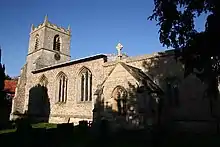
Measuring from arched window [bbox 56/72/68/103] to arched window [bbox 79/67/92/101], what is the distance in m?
2.71

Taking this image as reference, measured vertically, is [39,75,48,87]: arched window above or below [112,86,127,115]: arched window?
above

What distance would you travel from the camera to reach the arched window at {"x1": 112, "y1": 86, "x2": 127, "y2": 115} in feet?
58.8

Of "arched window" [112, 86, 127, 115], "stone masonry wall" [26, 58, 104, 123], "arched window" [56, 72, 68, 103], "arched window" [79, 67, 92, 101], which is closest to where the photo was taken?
"arched window" [112, 86, 127, 115]

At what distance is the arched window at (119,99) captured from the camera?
58.8 ft

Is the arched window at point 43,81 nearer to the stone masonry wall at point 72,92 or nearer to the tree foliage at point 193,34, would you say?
the stone masonry wall at point 72,92

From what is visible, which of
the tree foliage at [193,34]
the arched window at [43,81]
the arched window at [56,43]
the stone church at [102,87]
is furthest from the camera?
the arched window at [56,43]

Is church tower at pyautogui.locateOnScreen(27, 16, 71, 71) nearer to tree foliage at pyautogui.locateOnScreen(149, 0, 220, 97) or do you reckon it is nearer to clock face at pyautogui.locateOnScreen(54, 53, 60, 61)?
clock face at pyautogui.locateOnScreen(54, 53, 60, 61)

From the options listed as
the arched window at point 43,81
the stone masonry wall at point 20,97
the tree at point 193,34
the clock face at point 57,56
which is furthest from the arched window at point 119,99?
the clock face at point 57,56

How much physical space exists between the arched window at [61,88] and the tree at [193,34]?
17467mm

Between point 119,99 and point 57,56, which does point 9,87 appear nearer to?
point 57,56

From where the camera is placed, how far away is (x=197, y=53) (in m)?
9.85

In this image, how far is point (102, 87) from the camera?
19203 millimetres

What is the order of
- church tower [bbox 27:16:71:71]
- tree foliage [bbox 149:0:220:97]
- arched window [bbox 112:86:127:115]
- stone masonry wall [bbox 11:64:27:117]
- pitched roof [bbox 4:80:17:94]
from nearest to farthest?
tree foliage [bbox 149:0:220:97] → arched window [bbox 112:86:127:115] → stone masonry wall [bbox 11:64:27:117] → church tower [bbox 27:16:71:71] → pitched roof [bbox 4:80:17:94]

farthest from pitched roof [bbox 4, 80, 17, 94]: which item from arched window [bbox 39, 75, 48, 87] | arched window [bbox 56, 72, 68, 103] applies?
arched window [bbox 56, 72, 68, 103]
